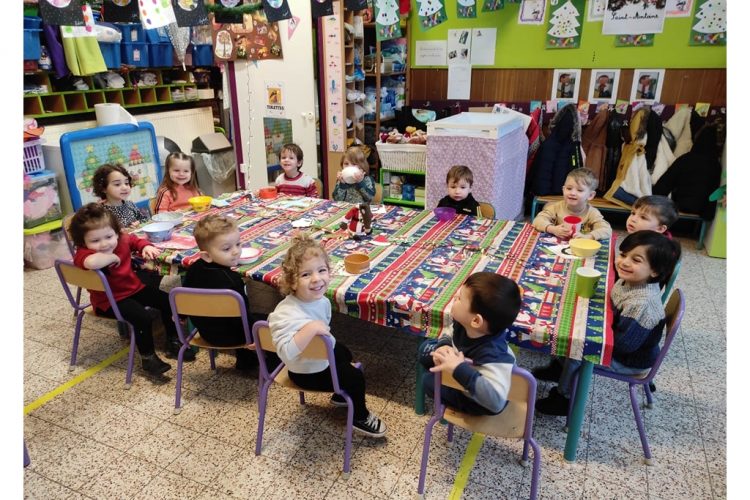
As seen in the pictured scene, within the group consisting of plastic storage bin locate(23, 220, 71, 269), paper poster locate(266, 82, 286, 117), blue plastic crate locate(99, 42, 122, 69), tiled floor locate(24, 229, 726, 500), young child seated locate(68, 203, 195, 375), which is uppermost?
blue plastic crate locate(99, 42, 122, 69)

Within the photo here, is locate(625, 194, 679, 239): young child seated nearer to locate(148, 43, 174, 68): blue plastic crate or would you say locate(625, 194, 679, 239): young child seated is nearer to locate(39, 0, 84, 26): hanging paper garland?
locate(39, 0, 84, 26): hanging paper garland

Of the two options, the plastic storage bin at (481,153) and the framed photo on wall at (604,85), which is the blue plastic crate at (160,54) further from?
the framed photo on wall at (604,85)

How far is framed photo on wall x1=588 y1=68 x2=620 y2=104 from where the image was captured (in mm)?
4840

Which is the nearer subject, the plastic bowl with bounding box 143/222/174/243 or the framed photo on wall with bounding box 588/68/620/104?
the plastic bowl with bounding box 143/222/174/243

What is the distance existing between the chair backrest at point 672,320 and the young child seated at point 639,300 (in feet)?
0.16

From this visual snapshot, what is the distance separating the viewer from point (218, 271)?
89.2 inches

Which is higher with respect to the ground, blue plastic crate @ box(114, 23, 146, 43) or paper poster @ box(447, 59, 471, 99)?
blue plastic crate @ box(114, 23, 146, 43)

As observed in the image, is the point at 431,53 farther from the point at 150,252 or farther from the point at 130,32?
the point at 150,252

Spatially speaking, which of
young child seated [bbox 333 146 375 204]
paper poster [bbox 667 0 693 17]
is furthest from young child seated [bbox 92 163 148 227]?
paper poster [bbox 667 0 693 17]

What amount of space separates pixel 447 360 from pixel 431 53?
15.5 ft

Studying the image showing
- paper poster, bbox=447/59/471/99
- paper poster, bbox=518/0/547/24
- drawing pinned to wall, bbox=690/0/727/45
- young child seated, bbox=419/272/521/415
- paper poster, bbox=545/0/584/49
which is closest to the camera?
young child seated, bbox=419/272/521/415

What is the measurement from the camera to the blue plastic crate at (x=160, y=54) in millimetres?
4957

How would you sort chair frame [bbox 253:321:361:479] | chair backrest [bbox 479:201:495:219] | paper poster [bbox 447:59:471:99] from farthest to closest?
paper poster [bbox 447:59:471:99], chair backrest [bbox 479:201:495:219], chair frame [bbox 253:321:361:479]

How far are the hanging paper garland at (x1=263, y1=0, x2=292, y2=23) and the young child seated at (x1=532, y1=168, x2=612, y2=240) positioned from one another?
214 cm
